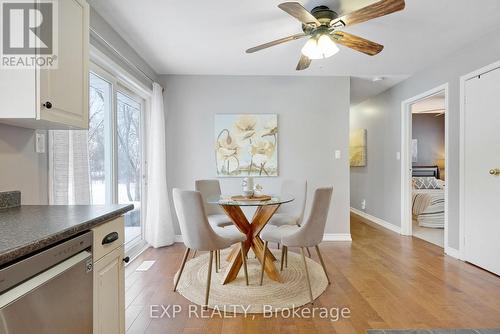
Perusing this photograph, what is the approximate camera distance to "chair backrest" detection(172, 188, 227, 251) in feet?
6.48

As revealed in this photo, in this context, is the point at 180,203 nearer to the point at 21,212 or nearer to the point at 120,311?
the point at 120,311

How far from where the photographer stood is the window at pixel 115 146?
239cm

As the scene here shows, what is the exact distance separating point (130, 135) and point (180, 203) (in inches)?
63.1

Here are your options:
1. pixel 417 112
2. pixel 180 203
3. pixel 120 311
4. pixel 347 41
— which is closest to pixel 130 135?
pixel 180 203

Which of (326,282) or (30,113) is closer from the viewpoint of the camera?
(30,113)

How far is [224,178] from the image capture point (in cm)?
376

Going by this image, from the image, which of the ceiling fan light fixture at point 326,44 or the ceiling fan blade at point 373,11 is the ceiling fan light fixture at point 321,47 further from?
the ceiling fan blade at point 373,11

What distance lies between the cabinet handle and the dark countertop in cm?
8

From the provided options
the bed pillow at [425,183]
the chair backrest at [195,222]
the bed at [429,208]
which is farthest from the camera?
the bed pillow at [425,183]

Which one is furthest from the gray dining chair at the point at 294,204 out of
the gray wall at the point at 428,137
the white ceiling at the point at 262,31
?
the gray wall at the point at 428,137

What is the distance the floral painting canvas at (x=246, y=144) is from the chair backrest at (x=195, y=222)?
1707 millimetres

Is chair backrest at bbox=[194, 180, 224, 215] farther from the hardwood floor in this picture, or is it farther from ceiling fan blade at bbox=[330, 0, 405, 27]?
ceiling fan blade at bbox=[330, 0, 405, 27]

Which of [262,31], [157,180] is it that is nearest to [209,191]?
[157,180]

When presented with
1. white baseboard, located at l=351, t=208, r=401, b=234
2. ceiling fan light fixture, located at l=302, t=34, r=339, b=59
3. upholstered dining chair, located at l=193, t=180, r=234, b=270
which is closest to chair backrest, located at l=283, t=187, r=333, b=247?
upholstered dining chair, located at l=193, t=180, r=234, b=270
